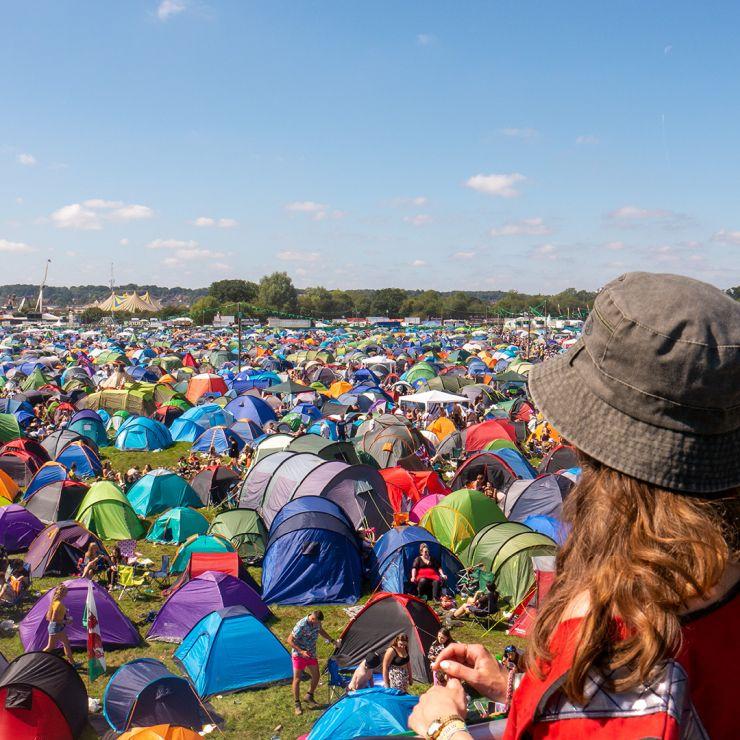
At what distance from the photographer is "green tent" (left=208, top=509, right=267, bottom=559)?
41.2ft

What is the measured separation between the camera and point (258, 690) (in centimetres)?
871

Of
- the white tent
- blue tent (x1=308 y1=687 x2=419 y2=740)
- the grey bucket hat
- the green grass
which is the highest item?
the grey bucket hat

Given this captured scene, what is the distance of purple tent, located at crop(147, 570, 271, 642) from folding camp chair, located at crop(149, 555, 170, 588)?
5.96 ft

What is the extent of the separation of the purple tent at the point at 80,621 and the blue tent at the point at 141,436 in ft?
42.1

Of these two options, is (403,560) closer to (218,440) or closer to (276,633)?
(276,633)

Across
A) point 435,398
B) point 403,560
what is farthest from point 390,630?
point 435,398

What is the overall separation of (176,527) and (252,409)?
10.3 metres

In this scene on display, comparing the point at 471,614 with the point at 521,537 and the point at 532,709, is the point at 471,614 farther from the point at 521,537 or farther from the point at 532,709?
the point at 532,709

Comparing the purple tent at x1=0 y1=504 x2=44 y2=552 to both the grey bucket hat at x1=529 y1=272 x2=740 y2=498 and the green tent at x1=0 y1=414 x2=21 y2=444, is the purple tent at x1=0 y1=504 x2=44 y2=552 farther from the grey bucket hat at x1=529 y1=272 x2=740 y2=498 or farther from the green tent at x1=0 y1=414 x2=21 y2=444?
the grey bucket hat at x1=529 y1=272 x2=740 y2=498

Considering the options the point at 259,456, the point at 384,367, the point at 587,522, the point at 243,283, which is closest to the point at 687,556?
the point at 587,522

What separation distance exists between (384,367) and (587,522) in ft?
115

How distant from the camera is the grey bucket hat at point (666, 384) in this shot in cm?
102

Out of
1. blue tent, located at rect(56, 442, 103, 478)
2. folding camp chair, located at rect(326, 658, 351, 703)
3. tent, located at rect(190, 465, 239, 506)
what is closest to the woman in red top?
folding camp chair, located at rect(326, 658, 351, 703)

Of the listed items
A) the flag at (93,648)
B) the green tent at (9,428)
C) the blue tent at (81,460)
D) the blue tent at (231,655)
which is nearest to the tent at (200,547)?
the blue tent at (231,655)
